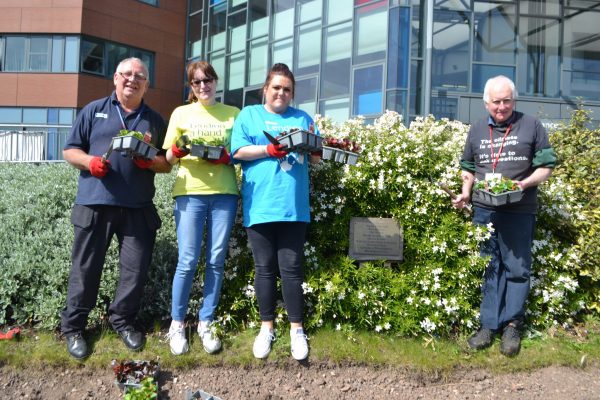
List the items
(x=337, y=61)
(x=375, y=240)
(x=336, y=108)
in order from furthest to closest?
(x=337, y=61), (x=336, y=108), (x=375, y=240)

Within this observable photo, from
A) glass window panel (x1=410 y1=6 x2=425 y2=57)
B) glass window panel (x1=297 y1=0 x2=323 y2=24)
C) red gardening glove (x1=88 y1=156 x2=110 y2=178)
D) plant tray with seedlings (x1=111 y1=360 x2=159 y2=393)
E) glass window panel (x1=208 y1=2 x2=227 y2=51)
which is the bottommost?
plant tray with seedlings (x1=111 y1=360 x2=159 y2=393)

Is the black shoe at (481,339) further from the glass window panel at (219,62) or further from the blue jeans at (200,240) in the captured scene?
the glass window panel at (219,62)

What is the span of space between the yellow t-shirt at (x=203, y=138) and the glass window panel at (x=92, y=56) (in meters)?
17.3

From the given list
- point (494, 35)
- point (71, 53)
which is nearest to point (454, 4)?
point (494, 35)

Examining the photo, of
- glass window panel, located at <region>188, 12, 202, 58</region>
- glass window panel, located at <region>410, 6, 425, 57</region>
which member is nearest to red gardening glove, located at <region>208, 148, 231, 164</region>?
glass window panel, located at <region>410, 6, 425, 57</region>

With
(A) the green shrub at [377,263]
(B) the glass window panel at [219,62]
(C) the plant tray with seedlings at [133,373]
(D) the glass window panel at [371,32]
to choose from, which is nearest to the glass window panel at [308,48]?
(D) the glass window panel at [371,32]

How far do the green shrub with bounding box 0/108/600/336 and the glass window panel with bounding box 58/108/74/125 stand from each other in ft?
51.2

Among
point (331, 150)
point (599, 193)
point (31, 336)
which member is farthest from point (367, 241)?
point (31, 336)

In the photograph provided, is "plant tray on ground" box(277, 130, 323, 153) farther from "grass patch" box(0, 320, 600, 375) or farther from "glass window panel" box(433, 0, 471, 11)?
"glass window panel" box(433, 0, 471, 11)

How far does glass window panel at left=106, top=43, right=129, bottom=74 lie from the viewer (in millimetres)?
18984

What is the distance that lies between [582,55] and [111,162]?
13551 millimetres

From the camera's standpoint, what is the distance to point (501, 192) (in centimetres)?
335

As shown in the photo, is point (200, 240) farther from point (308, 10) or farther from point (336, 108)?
point (308, 10)

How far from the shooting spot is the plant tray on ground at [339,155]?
3.44 m
